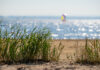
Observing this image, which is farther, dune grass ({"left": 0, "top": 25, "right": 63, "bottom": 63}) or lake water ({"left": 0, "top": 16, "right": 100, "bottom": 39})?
lake water ({"left": 0, "top": 16, "right": 100, "bottom": 39})

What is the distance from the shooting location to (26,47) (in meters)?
5.77

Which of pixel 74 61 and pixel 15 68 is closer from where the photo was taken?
pixel 15 68

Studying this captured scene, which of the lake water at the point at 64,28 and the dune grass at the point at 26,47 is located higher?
the dune grass at the point at 26,47

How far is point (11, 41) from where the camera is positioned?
589 cm

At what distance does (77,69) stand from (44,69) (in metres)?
0.74

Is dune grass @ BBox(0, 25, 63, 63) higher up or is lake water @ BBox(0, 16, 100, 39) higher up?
dune grass @ BBox(0, 25, 63, 63)

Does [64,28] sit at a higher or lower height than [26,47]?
lower

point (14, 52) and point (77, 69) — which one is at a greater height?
point (14, 52)

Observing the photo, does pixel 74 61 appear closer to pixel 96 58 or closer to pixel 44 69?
pixel 96 58

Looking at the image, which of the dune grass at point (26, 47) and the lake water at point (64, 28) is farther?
the lake water at point (64, 28)

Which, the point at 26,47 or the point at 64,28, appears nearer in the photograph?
the point at 26,47

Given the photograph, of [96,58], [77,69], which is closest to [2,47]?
[77,69]

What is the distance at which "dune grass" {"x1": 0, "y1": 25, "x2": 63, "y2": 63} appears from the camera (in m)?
5.79

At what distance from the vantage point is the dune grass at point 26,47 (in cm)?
579
